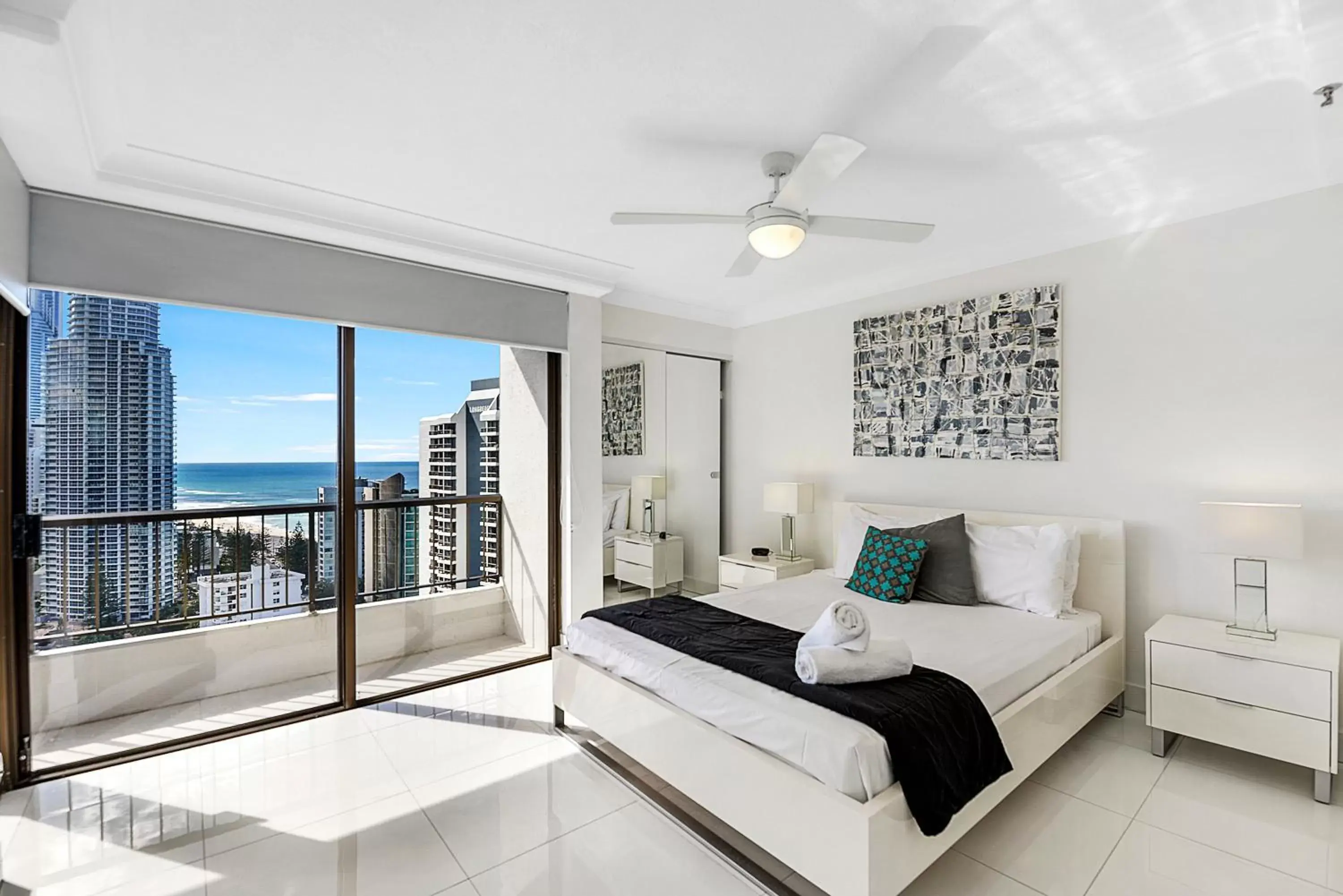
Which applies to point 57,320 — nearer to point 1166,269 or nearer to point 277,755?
point 277,755

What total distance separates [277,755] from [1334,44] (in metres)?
4.62

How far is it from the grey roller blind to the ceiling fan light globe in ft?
6.24

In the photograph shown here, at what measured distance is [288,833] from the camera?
2.29 meters

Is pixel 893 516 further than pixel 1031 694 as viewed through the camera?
Yes

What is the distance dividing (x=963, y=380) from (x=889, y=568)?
50.9 inches

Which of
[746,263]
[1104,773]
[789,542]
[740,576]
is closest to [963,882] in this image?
[1104,773]

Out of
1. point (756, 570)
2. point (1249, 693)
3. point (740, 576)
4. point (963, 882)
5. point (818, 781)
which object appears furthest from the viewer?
point (740, 576)

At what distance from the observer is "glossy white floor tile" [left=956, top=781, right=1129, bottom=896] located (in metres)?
2.03

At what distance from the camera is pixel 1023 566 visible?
10.6 ft

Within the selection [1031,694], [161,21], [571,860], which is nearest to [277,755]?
[571,860]

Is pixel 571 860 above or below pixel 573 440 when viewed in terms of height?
below

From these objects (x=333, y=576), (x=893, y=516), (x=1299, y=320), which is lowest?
(x=333, y=576)

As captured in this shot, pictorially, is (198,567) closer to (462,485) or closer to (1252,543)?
(462,485)

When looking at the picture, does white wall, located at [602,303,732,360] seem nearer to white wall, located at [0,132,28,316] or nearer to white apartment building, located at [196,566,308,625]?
white apartment building, located at [196,566,308,625]
